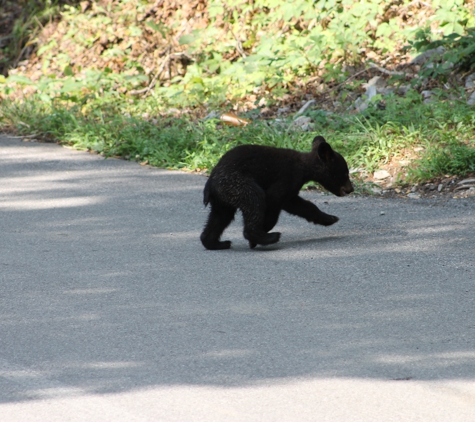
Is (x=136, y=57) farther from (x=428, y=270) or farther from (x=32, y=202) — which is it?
(x=428, y=270)

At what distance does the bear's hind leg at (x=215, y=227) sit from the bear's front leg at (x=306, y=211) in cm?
52

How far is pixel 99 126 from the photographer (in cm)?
1221

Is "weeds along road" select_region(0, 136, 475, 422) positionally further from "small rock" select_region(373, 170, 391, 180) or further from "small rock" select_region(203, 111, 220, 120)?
"small rock" select_region(203, 111, 220, 120)

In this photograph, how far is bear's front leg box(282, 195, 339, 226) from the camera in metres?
7.18

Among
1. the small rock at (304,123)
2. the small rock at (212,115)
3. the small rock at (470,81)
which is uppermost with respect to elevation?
the small rock at (470,81)

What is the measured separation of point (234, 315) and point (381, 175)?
4612mm

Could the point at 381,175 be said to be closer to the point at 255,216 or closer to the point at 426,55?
the point at 255,216

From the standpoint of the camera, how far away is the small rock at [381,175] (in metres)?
9.43

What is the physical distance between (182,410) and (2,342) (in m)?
1.48

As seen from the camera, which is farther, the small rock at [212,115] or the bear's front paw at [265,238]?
the small rock at [212,115]

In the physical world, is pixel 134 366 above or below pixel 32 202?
above

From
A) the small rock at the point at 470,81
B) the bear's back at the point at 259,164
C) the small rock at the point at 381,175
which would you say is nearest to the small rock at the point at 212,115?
the small rock at the point at 381,175

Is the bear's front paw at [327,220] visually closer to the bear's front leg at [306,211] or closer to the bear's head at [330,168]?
the bear's front leg at [306,211]

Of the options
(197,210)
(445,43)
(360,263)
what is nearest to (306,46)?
(445,43)
